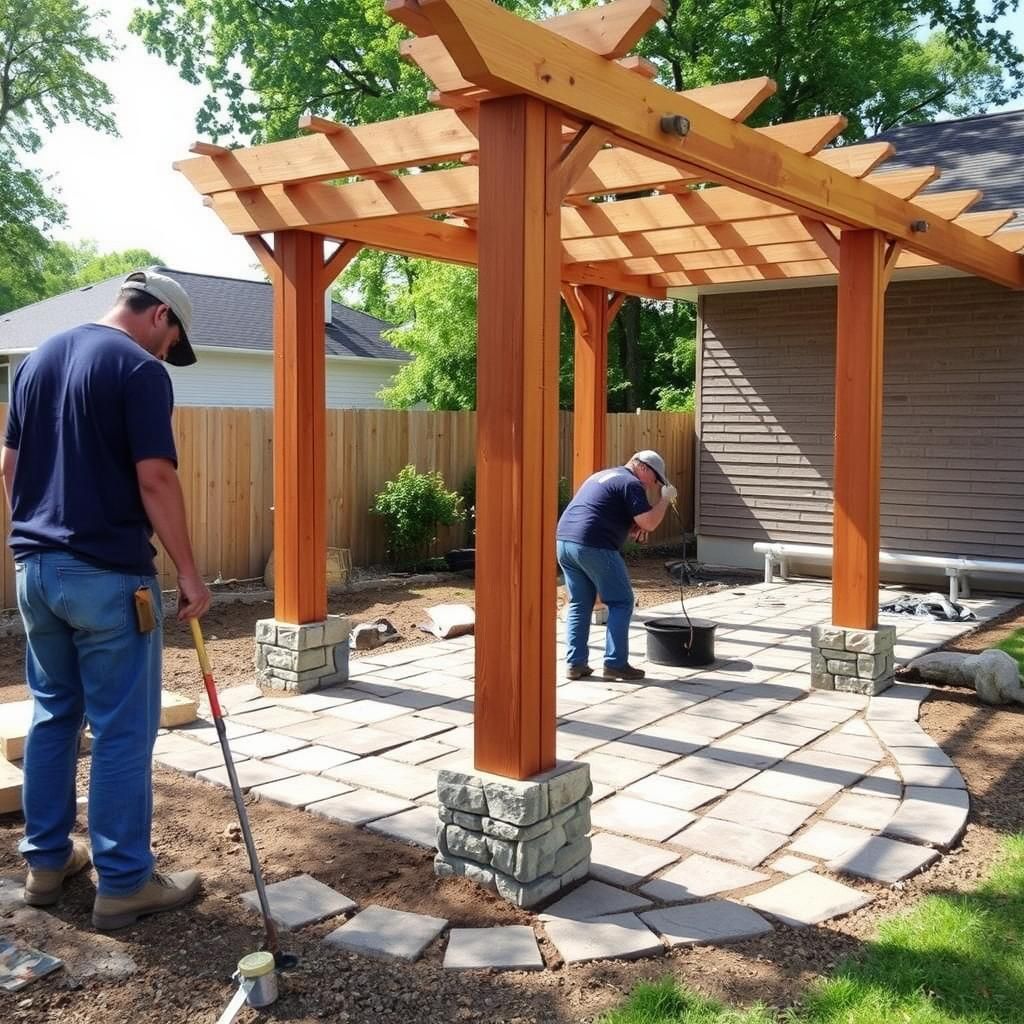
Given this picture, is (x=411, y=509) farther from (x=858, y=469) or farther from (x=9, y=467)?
(x=9, y=467)

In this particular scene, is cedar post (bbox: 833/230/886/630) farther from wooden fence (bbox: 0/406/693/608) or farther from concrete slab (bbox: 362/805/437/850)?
wooden fence (bbox: 0/406/693/608)

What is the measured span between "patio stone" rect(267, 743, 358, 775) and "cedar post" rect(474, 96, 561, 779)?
142 centimetres

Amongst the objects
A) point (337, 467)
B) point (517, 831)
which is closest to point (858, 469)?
point (517, 831)

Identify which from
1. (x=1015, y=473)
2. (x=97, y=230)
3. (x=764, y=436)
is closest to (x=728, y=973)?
(x=1015, y=473)

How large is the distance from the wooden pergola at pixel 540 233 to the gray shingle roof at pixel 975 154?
157 centimetres

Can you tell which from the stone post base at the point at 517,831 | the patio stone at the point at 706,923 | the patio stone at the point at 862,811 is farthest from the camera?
the patio stone at the point at 862,811

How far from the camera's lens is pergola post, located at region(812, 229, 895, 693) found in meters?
6.16

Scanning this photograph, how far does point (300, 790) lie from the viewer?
4445 mm

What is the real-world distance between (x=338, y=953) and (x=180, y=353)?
6.47 feet

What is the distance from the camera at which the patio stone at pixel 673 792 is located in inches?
173

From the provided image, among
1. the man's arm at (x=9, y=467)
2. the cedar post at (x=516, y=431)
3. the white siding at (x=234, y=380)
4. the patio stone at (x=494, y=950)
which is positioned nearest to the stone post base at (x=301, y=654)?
the cedar post at (x=516, y=431)

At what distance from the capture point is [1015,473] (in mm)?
9672

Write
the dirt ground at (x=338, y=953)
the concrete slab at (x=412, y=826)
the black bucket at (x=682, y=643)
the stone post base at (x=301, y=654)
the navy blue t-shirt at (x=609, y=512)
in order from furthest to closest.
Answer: the black bucket at (x=682, y=643) < the navy blue t-shirt at (x=609, y=512) < the stone post base at (x=301, y=654) < the concrete slab at (x=412, y=826) < the dirt ground at (x=338, y=953)

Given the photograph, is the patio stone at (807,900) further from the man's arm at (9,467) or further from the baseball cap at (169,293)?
the man's arm at (9,467)
